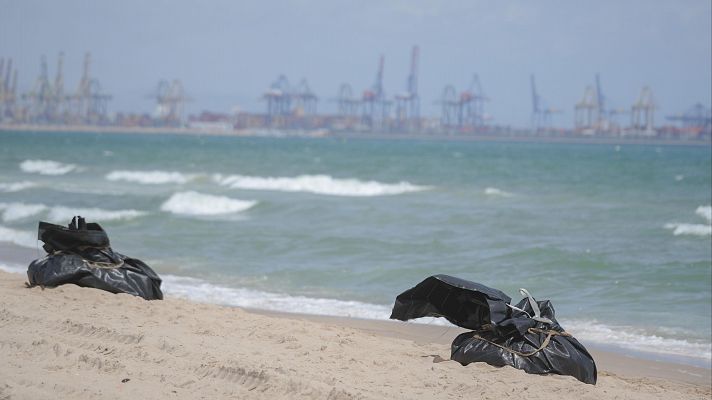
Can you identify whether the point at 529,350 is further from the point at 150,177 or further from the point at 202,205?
the point at 150,177

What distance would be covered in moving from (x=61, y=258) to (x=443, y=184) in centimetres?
2605

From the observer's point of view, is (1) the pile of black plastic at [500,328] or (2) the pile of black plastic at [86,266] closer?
(1) the pile of black plastic at [500,328]

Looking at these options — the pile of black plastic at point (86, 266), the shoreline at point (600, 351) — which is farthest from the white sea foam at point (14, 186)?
the pile of black plastic at point (86, 266)

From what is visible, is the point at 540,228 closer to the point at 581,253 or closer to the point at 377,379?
the point at 581,253

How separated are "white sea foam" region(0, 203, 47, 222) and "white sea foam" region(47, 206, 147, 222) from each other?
0.32 meters

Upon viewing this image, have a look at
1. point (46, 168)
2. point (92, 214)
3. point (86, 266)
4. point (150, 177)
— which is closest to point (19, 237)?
point (92, 214)

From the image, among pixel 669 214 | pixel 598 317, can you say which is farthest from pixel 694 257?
pixel 669 214

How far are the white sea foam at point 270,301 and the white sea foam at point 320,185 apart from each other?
19.1m

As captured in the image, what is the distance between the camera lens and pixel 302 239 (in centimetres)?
1680

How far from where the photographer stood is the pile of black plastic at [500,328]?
6.44 metres

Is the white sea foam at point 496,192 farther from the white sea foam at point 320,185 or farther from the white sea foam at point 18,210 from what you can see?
the white sea foam at point 18,210

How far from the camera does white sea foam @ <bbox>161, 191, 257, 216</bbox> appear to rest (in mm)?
22864

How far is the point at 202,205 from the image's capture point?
2400 centimetres

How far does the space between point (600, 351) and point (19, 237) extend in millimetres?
11121
